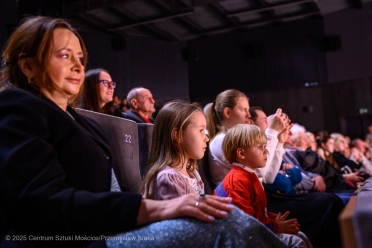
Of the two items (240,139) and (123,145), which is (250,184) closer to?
(240,139)

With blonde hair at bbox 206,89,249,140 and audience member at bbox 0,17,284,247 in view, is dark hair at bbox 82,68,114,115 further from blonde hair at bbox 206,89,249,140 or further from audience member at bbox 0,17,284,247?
audience member at bbox 0,17,284,247

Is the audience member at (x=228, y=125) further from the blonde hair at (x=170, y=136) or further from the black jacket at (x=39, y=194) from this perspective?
the black jacket at (x=39, y=194)

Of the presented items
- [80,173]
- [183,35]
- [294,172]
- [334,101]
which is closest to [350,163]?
[294,172]

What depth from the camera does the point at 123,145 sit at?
52.1 inches

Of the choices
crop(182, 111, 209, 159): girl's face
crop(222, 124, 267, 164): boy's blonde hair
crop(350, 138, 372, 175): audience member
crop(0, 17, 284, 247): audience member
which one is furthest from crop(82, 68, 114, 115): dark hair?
crop(350, 138, 372, 175): audience member

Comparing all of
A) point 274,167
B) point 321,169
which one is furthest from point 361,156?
point 274,167

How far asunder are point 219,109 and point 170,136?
30.8 inches

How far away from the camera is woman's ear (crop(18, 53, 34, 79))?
951mm

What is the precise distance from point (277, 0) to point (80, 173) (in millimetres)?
6748

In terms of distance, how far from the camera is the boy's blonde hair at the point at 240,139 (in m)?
1.65

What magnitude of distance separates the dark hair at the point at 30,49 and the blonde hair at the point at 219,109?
49.5 inches

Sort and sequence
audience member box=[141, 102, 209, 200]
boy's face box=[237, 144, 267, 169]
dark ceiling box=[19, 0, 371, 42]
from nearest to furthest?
audience member box=[141, 102, 209, 200]
boy's face box=[237, 144, 267, 169]
dark ceiling box=[19, 0, 371, 42]

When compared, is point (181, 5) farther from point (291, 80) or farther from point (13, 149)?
point (13, 149)

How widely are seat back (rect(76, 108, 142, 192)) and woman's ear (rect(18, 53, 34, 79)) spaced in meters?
0.30
